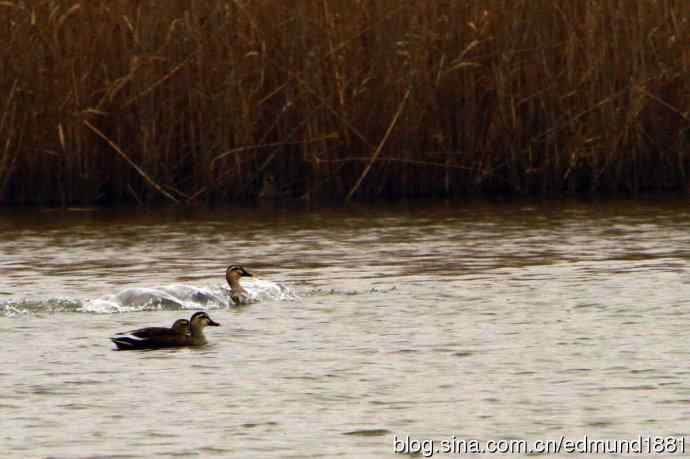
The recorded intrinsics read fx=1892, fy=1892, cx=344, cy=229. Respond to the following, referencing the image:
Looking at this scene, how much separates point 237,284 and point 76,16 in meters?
7.02

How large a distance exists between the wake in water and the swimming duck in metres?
0.03

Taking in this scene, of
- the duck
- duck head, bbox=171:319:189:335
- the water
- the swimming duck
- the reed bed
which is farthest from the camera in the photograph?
the reed bed

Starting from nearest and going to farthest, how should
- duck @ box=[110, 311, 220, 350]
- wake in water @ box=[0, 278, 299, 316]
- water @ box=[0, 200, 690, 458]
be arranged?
1. water @ box=[0, 200, 690, 458]
2. duck @ box=[110, 311, 220, 350]
3. wake in water @ box=[0, 278, 299, 316]

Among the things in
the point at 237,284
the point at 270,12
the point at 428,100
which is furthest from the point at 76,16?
the point at 237,284

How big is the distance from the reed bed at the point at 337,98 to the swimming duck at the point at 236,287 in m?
6.45

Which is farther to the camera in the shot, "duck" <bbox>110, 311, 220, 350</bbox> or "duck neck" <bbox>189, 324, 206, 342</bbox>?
"duck neck" <bbox>189, 324, 206, 342</bbox>

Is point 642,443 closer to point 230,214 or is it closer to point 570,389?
point 570,389

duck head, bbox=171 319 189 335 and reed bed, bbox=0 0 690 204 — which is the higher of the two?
reed bed, bbox=0 0 690 204

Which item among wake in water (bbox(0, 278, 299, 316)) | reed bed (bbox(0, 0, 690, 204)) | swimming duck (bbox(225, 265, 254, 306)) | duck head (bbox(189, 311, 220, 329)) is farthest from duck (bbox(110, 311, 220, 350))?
reed bed (bbox(0, 0, 690, 204))

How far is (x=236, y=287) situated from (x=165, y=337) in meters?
2.21

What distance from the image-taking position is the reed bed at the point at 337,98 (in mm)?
18422

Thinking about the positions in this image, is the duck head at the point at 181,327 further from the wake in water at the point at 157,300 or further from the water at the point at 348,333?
the wake in water at the point at 157,300

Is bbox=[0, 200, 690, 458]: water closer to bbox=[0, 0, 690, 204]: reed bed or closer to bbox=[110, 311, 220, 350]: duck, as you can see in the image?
bbox=[110, 311, 220, 350]: duck

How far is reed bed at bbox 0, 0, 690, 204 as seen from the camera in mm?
18422
